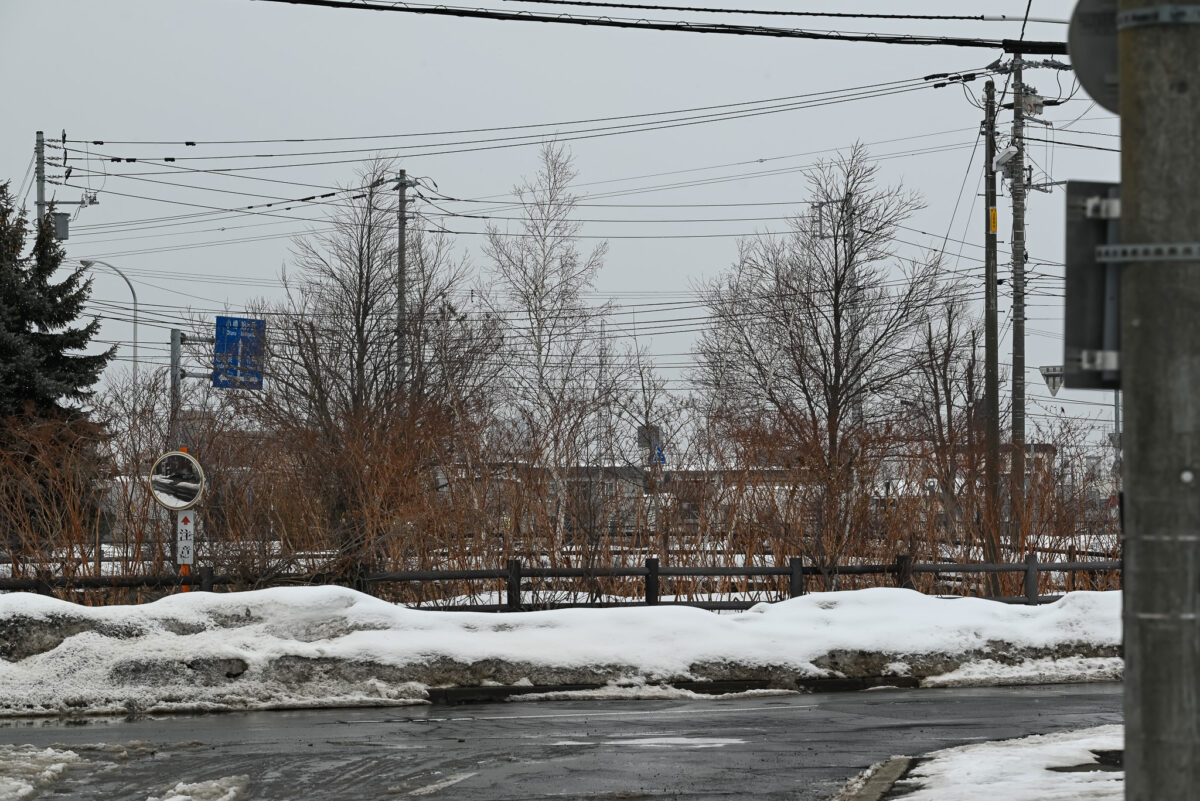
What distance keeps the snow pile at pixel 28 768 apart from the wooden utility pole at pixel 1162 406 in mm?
7082

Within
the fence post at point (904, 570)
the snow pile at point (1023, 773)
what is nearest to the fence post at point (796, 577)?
the fence post at point (904, 570)

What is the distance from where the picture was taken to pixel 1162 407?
3.61m

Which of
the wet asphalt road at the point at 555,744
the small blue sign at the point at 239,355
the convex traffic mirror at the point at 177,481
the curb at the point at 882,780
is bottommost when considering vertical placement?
the wet asphalt road at the point at 555,744

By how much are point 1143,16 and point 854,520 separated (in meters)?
17.9

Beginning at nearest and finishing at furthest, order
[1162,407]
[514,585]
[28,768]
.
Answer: [1162,407] → [28,768] → [514,585]

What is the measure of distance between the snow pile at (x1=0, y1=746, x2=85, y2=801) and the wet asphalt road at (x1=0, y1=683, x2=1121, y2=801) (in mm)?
141

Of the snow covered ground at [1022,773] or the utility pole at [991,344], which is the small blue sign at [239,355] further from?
the snow covered ground at [1022,773]

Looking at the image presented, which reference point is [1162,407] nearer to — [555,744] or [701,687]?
[555,744]

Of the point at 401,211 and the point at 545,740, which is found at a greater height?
the point at 401,211

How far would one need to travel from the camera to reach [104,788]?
8672 millimetres

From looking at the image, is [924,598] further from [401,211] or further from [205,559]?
[401,211]

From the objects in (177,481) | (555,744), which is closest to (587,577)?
(177,481)

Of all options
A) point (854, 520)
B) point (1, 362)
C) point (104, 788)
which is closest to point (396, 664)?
point (104, 788)

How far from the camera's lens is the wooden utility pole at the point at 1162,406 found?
359cm
